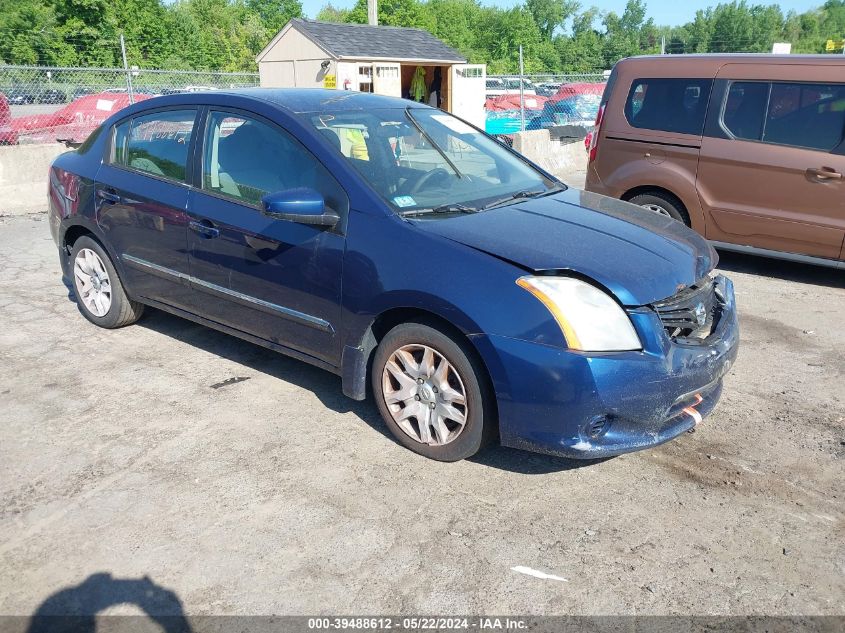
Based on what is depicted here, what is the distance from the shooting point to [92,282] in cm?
552

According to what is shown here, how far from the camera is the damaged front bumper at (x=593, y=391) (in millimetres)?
3201

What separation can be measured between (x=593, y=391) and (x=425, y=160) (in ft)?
5.75

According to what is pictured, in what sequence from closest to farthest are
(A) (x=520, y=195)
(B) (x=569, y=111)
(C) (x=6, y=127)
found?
(A) (x=520, y=195)
(C) (x=6, y=127)
(B) (x=569, y=111)

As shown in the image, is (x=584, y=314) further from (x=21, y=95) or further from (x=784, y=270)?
(x=21, y=95)

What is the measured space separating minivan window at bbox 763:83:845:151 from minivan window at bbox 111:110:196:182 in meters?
4.95

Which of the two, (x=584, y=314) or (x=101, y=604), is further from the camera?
(x=584, y=314)

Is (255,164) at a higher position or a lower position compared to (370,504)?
higher

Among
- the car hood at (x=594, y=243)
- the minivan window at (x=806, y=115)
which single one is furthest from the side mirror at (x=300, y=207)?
the minivan window at (x=806, y=115)

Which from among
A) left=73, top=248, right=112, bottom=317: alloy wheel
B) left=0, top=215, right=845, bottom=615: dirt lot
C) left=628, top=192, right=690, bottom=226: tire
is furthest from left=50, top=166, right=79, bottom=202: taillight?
left=628, top=192, right=690, bottom=226: tire

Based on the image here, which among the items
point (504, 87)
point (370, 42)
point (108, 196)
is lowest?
point (108, 196)

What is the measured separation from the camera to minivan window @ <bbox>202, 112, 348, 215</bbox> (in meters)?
3.97

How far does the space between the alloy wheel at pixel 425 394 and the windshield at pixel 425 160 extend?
2.46ft

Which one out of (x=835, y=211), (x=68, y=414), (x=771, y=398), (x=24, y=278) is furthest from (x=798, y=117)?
(x=24, y=278)

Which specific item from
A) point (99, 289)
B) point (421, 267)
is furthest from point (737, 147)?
point (99, 289)
